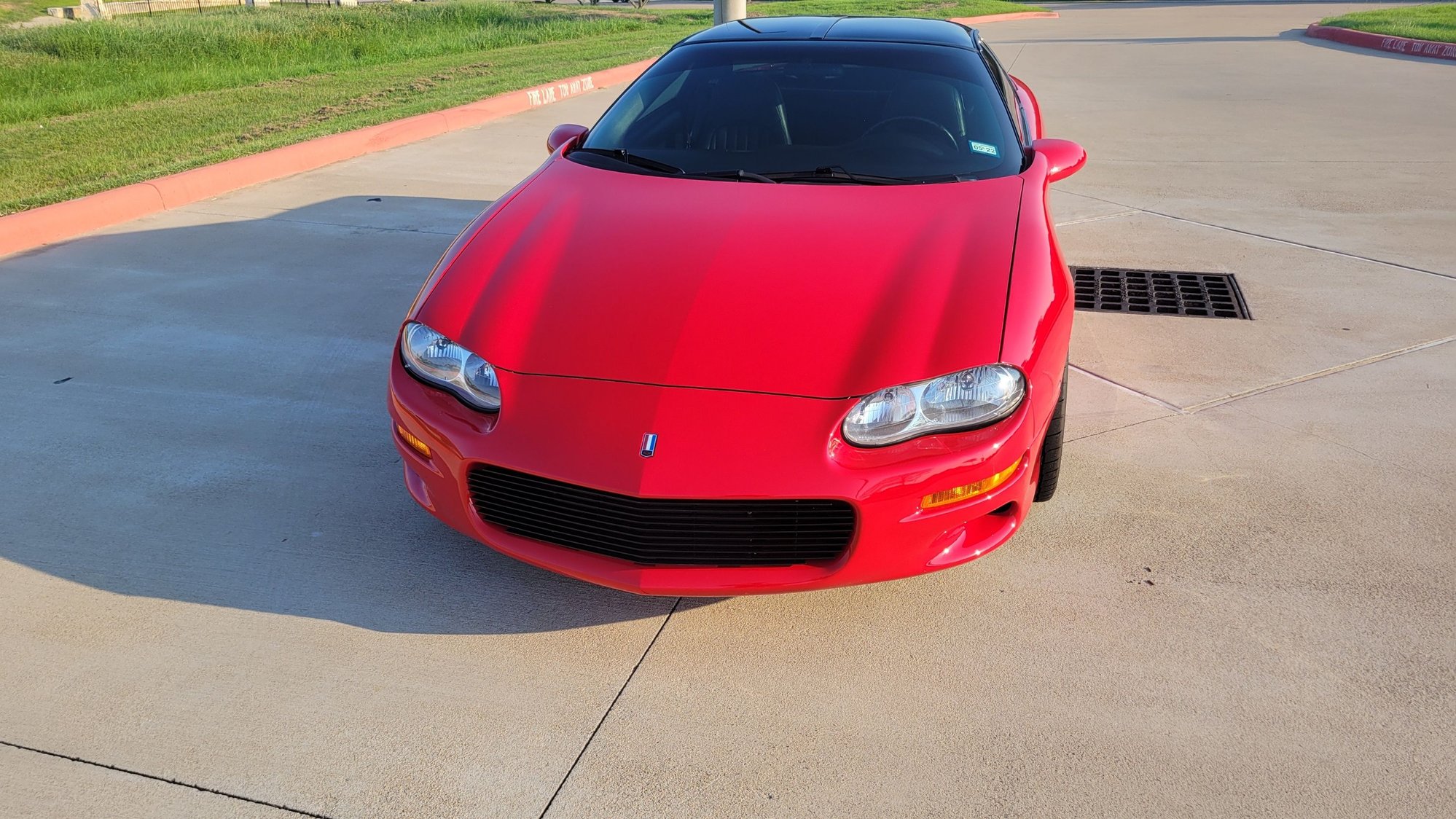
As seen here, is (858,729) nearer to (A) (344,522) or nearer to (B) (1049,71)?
(A) (344,522)

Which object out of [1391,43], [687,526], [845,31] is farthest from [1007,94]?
[1391,43]

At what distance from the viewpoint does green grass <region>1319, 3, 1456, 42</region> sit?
17.5m

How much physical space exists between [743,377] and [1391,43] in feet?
61.9

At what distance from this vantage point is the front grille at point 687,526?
8.45 ft

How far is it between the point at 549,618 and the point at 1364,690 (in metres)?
2.04

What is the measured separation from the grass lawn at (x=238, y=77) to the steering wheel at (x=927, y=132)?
5595mm

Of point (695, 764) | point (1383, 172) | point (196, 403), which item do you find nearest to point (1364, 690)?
point (695, 764)

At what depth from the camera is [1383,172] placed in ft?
26.6

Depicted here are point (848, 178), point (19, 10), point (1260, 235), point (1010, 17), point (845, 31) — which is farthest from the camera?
point (19, 10)

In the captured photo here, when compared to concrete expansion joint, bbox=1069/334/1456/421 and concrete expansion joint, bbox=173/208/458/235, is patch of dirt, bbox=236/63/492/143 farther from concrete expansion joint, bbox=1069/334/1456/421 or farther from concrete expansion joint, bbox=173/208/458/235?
concrete expansion joint, bbox=1069/334/1456/421

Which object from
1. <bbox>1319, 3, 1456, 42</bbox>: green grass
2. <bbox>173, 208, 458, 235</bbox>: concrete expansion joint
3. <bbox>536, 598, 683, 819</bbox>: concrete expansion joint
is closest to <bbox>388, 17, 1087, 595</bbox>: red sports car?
<bbox>536, 598, 683, 819</bbox>: concrete expansion joint

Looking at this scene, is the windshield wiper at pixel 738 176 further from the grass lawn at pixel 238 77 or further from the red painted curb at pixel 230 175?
the grass lawn at pixel 238 77

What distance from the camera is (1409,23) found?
19.6 metres

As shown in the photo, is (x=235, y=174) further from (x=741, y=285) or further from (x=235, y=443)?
(x=741, y=285)
